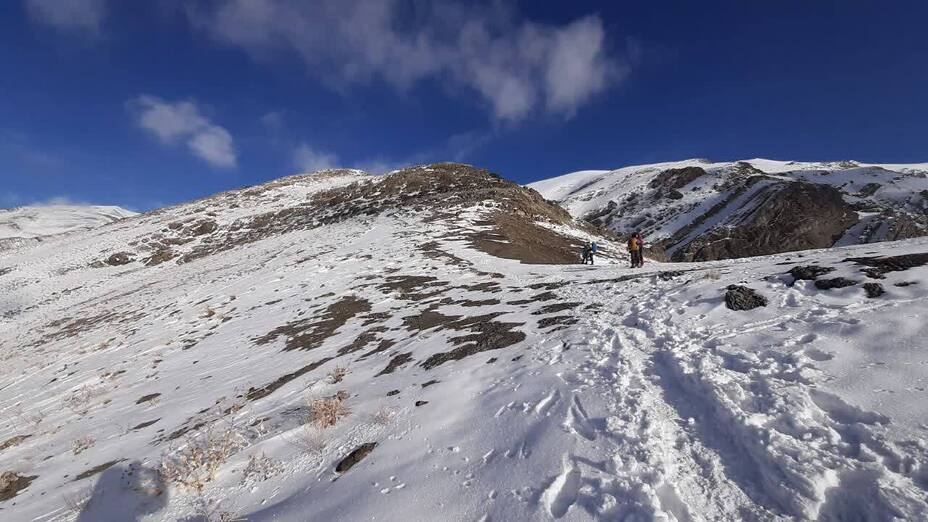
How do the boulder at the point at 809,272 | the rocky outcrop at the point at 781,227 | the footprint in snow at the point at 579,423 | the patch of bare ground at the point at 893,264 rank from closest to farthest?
the footprint in snow at the point at 579,423, the patch of bare ground at the point at 893,264, the boulder at the point at 809,272, the rocky outcrop at the point at 781,227

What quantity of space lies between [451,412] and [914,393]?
5.32 meters

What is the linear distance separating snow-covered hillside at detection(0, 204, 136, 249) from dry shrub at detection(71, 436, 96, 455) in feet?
395

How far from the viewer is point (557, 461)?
459 cm

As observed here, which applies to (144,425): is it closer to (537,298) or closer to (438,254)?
(537,298)

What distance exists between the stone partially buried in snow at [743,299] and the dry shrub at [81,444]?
1321cm

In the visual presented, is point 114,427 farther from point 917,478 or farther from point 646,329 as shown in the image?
point 917,478

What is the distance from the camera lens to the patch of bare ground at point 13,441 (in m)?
9.96

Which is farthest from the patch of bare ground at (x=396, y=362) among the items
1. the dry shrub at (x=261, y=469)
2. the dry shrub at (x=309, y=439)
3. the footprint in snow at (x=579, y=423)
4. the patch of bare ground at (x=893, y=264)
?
the patch of bare ground at (x=893, y=264)

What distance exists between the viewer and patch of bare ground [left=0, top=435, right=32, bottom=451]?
Result: 9961 millimetres

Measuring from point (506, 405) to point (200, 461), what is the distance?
4634 mm

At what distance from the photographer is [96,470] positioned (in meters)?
7.50

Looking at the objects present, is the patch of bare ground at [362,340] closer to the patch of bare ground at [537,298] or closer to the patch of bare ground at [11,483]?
the patch of bare ground at [537,298]

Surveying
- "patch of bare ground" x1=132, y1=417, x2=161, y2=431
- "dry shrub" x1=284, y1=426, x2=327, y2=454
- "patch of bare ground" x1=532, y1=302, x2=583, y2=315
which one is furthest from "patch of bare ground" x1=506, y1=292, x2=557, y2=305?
"patch of bare ground" x1=132, y1=417, x2=161, y2=431

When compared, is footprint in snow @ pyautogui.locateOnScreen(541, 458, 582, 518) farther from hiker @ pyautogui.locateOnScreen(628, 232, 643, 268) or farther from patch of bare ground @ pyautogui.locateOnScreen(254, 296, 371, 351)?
hiker @ pyautogui.locateOnScreen(628, 232, 643, 268)
